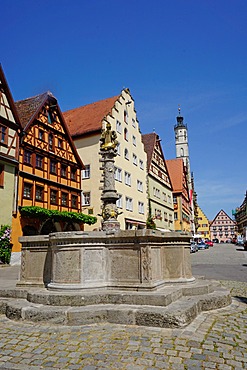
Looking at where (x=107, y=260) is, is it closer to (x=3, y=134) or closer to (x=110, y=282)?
(x=110, y=282)

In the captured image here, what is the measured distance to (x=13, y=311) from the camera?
562cm

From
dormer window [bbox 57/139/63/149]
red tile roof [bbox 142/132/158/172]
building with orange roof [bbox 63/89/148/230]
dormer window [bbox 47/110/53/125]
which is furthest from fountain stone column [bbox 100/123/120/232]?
red tile roof [bbox 142/132/158/172]

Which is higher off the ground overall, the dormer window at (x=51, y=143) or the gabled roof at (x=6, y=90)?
the gabled roof at (x=6, y=90)

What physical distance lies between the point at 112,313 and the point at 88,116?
89.2ft

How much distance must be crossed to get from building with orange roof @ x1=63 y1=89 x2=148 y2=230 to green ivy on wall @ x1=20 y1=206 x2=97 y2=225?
6.85 feet

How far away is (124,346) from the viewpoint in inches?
163

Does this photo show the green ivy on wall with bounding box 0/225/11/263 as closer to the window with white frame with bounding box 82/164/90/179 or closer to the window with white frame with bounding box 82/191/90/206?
the window with white frame with bounding box 82/191/90/206

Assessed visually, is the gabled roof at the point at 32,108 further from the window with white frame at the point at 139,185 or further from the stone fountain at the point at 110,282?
the stone fountain at the point at 110,282

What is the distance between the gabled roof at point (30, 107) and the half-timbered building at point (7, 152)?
1196mm

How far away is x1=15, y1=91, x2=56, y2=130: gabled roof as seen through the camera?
22328 millimetres

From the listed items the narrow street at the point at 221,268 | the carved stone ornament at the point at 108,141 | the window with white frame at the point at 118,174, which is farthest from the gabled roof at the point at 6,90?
the narrow street at the point at 221,268

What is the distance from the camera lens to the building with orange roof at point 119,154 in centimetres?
2758

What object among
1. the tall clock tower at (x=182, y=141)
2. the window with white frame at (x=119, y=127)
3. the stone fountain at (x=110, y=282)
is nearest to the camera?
the stone fountain at (x=110, y=282)

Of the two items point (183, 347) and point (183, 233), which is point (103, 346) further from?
point (183, 233)
